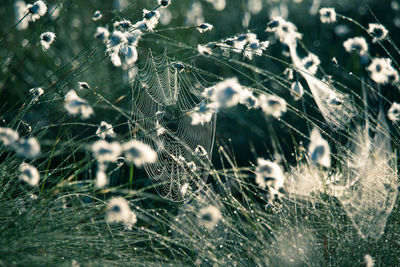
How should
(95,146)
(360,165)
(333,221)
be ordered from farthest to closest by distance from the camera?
(360,165) → (333,221) → (95,146)

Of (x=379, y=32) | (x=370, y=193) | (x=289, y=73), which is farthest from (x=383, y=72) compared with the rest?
(x=370, y=193)

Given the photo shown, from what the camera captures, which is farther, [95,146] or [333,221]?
[333,221]

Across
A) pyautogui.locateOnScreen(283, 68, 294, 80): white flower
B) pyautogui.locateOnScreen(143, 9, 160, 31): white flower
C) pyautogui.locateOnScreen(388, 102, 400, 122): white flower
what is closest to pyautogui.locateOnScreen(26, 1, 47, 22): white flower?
pyautogui.locateOnScreen(143, 9, 160, 31): white flower

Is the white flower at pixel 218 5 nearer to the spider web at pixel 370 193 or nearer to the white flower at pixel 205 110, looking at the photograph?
the spider web at pixel 370 193

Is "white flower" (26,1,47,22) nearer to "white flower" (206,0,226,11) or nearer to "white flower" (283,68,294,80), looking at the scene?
"white flower" (283,68,294,80)

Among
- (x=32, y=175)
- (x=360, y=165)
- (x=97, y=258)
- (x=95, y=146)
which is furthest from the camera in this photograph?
(x=360, y=165)

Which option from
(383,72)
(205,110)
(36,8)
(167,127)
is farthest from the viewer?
(167,127)

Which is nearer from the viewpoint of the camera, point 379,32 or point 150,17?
point 150,17

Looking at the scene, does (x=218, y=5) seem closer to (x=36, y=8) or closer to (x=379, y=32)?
(x=379, y=32)

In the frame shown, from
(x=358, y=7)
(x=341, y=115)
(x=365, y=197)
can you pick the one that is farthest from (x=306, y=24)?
(x=365, y=197)

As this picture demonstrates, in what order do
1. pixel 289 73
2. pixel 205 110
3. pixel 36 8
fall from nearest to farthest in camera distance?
1. pixel 205 110
2. pixel 36 8
3. pixel 289 73

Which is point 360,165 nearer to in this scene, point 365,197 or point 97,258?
point 365,197
